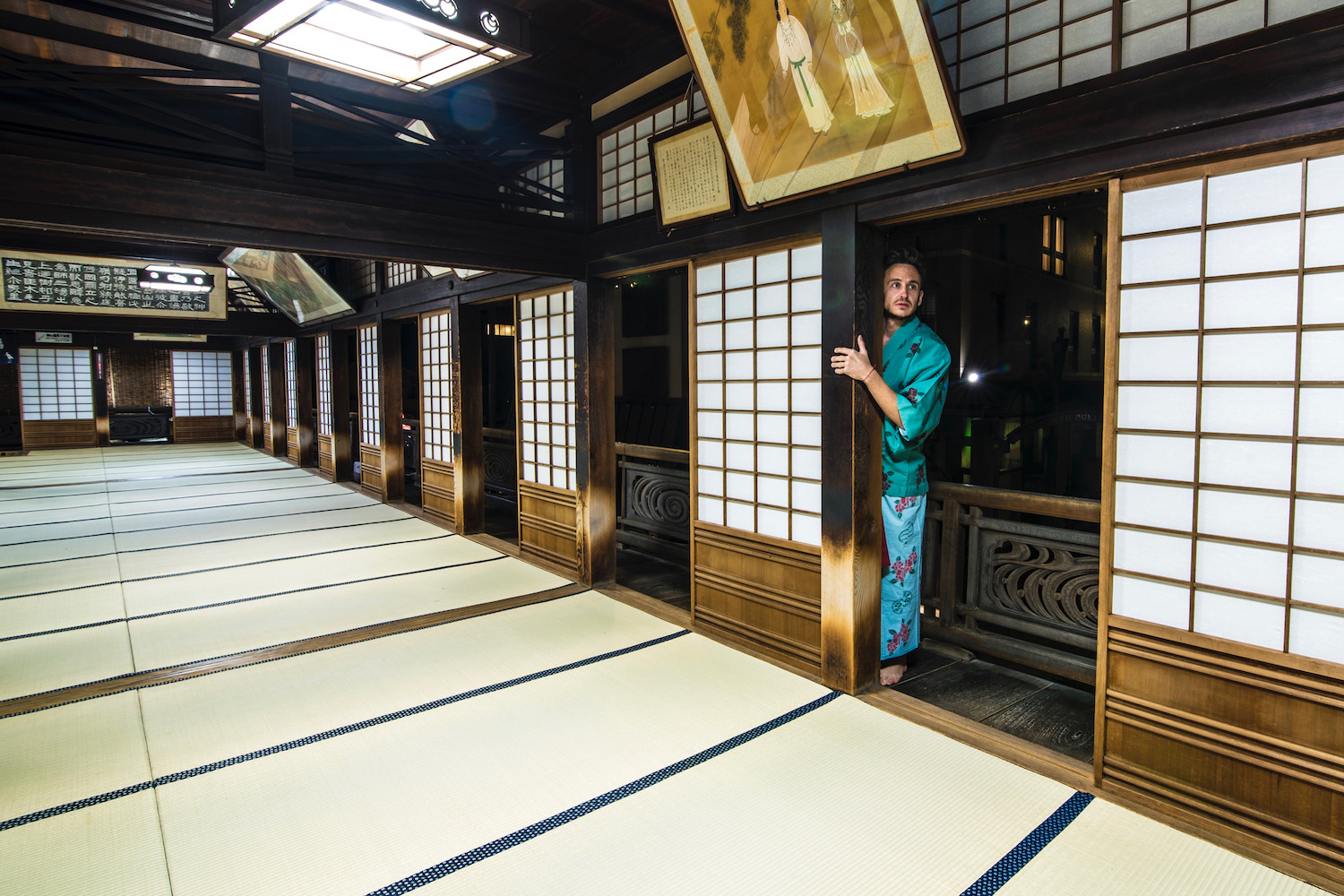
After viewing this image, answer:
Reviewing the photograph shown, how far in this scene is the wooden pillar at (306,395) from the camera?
1096 cm

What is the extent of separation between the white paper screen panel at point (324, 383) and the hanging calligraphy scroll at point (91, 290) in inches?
68.2

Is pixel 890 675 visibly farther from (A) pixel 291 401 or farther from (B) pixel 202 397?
(B) pixel 202 397

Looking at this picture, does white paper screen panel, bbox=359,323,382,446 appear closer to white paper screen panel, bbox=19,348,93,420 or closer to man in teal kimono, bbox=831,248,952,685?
man in teal kimono, bbox=831,248,952,685

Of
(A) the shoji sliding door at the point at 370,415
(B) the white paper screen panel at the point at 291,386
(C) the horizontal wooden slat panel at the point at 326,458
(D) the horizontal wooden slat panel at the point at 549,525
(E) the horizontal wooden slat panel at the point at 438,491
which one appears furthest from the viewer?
(B) the white paper screen panel at the point at 291,386

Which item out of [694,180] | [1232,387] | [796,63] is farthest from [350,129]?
[1232,387]

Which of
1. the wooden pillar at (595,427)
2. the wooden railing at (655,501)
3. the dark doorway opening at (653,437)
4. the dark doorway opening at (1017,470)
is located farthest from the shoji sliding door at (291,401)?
the dark doorway opening at (1017,470)

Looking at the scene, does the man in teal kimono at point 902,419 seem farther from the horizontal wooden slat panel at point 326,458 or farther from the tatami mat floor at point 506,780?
the horizontal wooden slat panel at point 326,458

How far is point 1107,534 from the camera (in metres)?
2.23

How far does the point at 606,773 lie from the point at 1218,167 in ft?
8.75

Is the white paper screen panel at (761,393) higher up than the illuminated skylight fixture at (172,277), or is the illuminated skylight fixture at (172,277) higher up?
the illuminated skylight fixture at (172,277)

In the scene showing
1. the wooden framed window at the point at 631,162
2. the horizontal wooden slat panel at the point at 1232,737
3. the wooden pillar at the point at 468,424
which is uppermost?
the wooden framed window at the point at 631,162

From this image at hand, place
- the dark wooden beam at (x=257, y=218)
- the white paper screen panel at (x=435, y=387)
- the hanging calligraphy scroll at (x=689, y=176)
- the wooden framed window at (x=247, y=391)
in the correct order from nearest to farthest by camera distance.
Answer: the dark wooden beam at (x=257, y=218) < the hanging calligraphy scroll at (x=689, y=176) < the white paper screen panel at (x=435, y=387) < the wooden framed window at (x=247, y=391)

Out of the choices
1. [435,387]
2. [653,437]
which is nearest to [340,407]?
[435,387]

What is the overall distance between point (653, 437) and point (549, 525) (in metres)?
2.75
